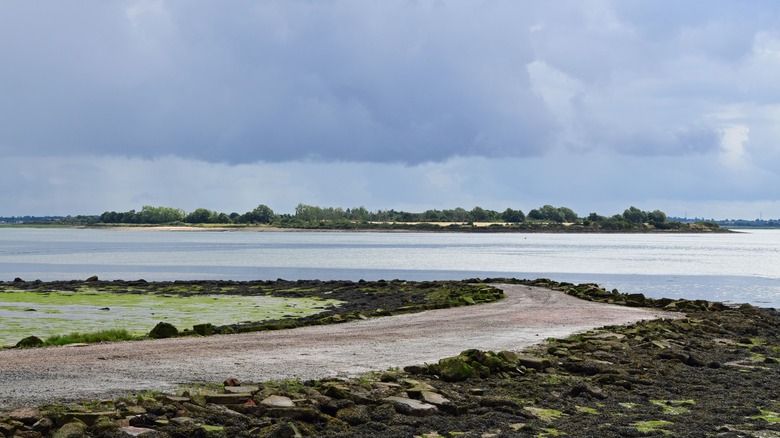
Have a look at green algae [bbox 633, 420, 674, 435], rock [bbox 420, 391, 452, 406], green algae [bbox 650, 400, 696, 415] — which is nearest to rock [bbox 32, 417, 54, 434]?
rock [bbox 420, 391, 452, 406]

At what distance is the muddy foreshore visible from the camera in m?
11.4

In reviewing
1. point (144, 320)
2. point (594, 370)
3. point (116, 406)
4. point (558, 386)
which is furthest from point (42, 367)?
point (144, 320)

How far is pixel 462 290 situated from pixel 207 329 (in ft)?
62.6

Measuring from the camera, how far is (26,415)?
36.2 ft

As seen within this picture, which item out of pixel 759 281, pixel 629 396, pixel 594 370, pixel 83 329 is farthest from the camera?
pixel 759 281

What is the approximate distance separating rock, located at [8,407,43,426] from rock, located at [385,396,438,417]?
504cm

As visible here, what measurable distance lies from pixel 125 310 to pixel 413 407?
932 inches

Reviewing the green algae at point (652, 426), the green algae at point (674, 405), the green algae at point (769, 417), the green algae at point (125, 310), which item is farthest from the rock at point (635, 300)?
the green algae at point (652, 426)

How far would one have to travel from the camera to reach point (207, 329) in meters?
23.3

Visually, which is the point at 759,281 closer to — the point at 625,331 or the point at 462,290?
the point at 462,290

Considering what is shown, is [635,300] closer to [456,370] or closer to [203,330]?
[203,330]

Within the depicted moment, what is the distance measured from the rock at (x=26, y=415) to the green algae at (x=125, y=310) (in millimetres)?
12264

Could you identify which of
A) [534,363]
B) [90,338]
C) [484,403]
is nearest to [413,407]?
[484,403]

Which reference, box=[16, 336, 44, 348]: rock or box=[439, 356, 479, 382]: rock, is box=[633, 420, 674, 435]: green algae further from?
box=[16, 336, 44, 348]: rock
